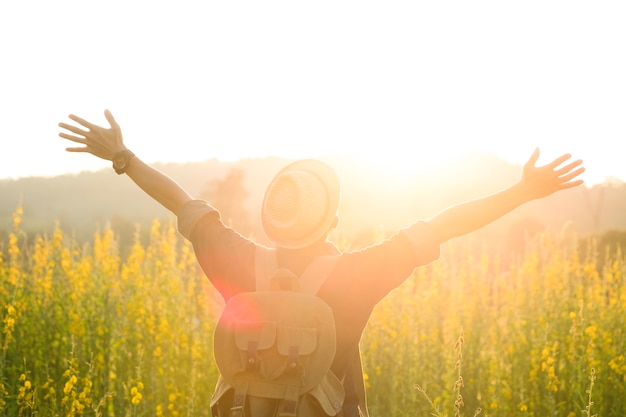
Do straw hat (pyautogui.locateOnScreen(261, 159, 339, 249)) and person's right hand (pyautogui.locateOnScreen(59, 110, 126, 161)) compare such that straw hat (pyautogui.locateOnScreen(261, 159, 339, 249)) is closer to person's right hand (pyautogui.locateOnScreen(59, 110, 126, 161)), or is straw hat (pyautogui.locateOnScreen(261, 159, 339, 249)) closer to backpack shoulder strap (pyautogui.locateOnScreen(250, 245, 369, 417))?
backpack shoulder strap (pyautogui.locateOnScreen(250, 245, 369, 417))

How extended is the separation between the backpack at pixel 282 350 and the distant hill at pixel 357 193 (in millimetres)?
51969

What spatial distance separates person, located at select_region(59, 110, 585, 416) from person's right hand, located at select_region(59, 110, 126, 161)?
0.71 m

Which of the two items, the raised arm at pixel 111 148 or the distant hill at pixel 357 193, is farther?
the distant hill at pixel 357 193

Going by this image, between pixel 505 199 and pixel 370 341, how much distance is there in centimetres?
388

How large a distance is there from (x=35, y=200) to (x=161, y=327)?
75.5 metres

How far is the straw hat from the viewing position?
290 centimetres

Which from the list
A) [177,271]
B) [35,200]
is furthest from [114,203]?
[177,271]

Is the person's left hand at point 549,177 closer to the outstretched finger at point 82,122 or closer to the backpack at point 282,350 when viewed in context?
the backpack at point 282,350

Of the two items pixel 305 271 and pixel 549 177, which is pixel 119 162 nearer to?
pixel 305 271

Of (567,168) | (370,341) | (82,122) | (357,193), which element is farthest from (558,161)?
(357,193)

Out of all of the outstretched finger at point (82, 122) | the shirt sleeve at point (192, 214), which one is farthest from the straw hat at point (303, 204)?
the outstretched finger at point (82, 122)

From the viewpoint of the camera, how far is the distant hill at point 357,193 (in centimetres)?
6297

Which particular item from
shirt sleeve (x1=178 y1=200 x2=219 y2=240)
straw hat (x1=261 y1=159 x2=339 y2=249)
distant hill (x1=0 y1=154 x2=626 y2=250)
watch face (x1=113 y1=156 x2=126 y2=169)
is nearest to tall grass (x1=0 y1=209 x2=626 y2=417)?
watch face (x1=113 y1=156 x2=126 y2=169)

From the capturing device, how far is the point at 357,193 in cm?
6612
